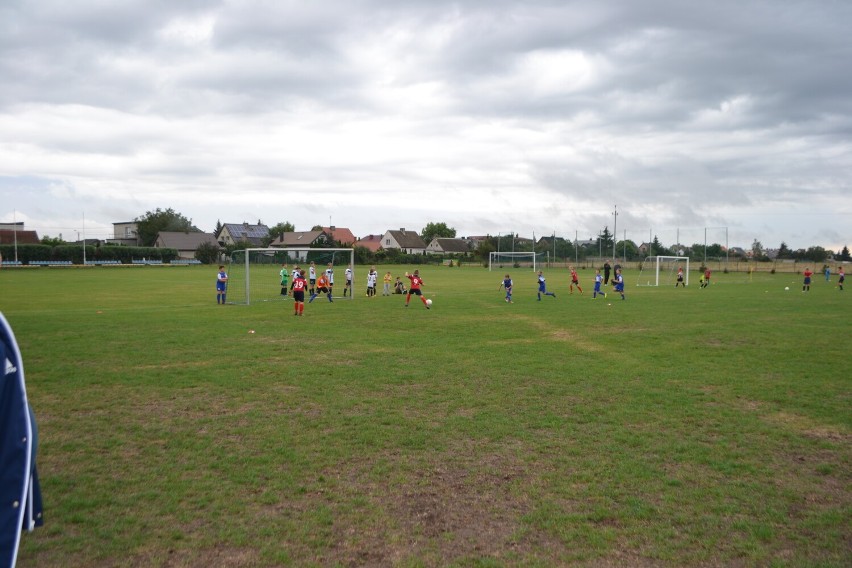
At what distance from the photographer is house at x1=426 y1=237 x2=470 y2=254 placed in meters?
135

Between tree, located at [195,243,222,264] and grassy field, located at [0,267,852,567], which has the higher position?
tree, located at [195,243,222,264]

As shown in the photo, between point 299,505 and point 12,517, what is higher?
point 12,517

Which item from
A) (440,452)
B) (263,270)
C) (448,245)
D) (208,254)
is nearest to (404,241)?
(448,245)

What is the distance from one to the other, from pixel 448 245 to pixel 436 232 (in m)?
14.8

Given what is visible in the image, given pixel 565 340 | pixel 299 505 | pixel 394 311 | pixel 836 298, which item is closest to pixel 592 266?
pixel 836 298

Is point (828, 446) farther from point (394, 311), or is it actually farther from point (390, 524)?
point (394, 311)

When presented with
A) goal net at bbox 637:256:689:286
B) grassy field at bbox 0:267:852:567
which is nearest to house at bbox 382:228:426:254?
goal net at bbox 637:256:689:286

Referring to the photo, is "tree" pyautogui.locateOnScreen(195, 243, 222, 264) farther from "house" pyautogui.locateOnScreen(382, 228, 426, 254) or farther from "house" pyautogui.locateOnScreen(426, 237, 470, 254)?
"house" pyautogui.locateOnScreen(426, 237, 470, 254)

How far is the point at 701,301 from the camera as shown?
29.7m

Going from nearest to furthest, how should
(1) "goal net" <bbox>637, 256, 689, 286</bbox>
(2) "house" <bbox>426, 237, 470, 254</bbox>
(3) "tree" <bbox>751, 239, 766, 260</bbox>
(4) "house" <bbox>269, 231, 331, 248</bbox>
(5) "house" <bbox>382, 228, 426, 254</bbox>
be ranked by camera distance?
(1) "goal net" <bbox>637, 256, 689, 286</bbox> < (3) "tree" <bbox>751, 239, 766, 260</bbox> < (4) "house" <bbox>269, 231, 331, 248</bbox> < (2) "house" <bbox>426, 237, 470, 254</bbox> < (5) "house" <bbox>382, 228, 426, 254</bbox>

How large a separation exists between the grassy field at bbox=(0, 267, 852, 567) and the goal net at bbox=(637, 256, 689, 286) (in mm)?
32927

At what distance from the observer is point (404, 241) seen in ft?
455

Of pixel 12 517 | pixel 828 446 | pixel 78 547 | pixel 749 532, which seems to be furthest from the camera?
pixel 828 446

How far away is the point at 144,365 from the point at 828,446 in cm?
1153
